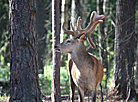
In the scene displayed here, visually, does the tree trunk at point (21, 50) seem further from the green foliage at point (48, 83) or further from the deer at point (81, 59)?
the green foliage at point (48, 83)

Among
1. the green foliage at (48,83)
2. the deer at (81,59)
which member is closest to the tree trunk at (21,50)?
the deer at (81,59)

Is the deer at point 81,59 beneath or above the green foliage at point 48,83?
above

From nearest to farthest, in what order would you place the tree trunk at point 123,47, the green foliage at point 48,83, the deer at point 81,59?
1. the deer at point 81,59
2. the tree trunk at point 123,47
3. the green foliage at point 48,83

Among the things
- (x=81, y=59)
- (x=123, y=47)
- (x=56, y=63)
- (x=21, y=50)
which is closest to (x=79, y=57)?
(x=81, y=59)

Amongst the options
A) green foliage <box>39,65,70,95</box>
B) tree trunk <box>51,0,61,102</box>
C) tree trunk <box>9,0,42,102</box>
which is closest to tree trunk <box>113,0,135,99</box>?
green foliage <box>39,65,70,95</box>

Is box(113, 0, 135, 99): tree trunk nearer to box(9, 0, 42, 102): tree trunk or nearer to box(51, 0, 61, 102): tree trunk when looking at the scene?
box(51, 0, 61, 102): tree trunk

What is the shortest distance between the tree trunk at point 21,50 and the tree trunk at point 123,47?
4.20 m

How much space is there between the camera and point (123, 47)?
28.5 feet

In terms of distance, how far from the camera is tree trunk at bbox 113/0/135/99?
8.63m

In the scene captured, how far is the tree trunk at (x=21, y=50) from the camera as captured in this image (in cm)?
528

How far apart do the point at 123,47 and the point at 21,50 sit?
4.57 metres

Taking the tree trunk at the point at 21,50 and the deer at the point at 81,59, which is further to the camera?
the deer at the point at 81,59

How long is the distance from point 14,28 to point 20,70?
94 centimetres

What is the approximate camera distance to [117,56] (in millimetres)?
8734
